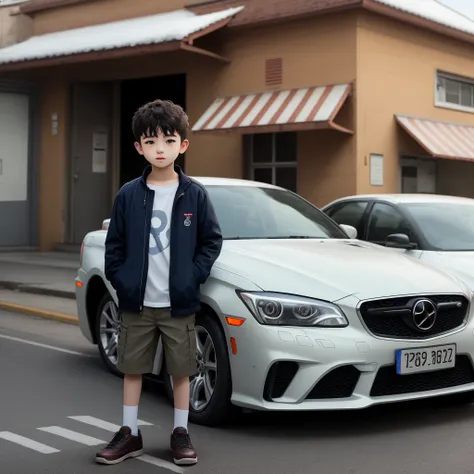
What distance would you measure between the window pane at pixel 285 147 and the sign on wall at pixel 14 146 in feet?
21.6

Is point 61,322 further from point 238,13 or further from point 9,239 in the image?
point 9,239

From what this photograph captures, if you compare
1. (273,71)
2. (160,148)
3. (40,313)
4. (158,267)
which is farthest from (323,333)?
(273,71)

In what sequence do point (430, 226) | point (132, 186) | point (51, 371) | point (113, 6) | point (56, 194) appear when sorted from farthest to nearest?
point (56, 194)
point (113, 6)
point (430, 226)
point (51, 371)
point (132, 186)

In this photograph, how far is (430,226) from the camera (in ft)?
26.6

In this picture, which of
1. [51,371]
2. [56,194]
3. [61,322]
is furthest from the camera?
[56,194]

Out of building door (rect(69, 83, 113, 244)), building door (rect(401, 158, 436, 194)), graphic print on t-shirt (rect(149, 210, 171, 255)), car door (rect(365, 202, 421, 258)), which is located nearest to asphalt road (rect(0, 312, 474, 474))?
graphic print on t-shirt (rect(149, 210, 171, 255))

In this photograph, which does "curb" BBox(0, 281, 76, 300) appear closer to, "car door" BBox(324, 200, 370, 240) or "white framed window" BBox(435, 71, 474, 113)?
"car door" BBox(324, 200, 370, 240)

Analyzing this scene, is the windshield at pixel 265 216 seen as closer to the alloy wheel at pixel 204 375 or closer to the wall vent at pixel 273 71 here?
the alloy wheel at pixel 204 375

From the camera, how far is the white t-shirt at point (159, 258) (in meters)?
4.73

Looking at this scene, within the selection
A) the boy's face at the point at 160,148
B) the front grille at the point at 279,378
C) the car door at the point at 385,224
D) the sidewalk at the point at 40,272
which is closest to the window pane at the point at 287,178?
the sidewalk at the point at 40,272

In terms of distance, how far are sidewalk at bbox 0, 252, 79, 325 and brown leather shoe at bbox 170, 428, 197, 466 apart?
18.5 ft

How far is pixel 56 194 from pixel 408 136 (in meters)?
7.98

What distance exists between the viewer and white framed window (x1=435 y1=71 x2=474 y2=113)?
17.6m

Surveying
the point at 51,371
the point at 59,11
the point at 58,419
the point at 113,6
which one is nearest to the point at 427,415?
the point at 58,419
